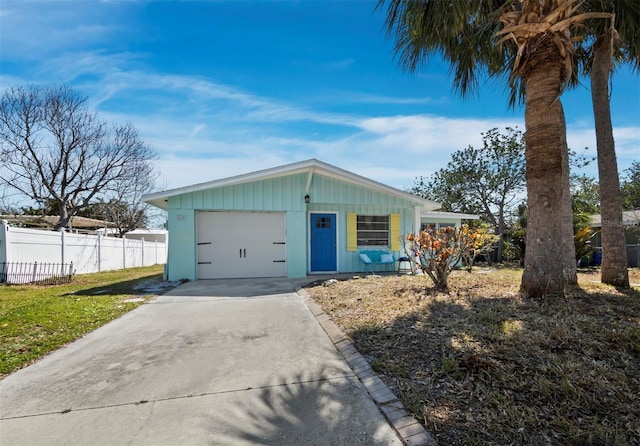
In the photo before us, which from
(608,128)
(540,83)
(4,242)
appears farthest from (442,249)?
(4,242)

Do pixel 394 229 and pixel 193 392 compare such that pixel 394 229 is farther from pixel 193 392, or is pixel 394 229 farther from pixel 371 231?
pixel 193 392

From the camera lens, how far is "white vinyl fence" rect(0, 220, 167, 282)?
31.7 feet

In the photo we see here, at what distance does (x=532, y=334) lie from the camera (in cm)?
355

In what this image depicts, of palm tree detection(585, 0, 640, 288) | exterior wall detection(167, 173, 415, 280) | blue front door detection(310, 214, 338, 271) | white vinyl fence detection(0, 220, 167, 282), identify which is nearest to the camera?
palm tree detection(585, 0, 640, 288)

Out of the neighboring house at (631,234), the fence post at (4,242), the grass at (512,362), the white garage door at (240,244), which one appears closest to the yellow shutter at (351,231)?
the white garage door at (240,244)

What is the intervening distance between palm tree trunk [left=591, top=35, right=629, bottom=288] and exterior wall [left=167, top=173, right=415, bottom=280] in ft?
19.0

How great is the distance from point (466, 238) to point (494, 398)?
4.52m

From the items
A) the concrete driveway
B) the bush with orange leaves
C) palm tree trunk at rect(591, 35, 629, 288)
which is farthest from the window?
the concrete driveway

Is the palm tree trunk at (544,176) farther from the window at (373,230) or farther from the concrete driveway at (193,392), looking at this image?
the window at (373,230)

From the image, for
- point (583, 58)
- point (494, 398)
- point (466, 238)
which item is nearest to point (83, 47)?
point (466, 238)

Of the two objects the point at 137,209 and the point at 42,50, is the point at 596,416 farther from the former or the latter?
the point at 137,209

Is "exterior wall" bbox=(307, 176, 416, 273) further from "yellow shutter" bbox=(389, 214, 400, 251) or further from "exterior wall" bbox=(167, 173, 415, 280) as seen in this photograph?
"yellow shutter" bbox=(389, 214, 400, 251)

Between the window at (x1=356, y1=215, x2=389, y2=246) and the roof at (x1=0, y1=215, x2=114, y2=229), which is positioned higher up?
the roof at (x1=0, y1=215, x2=114, y2=229)

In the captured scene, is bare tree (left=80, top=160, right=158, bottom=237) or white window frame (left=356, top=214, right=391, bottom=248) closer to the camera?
white window frame (left=356, top=214, right=391, bottom=248)
